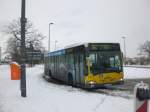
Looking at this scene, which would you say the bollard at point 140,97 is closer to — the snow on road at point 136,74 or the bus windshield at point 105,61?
the bus windshield at point 105,61

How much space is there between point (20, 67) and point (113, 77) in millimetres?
6046

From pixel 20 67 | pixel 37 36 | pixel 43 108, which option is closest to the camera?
pixel 43 108

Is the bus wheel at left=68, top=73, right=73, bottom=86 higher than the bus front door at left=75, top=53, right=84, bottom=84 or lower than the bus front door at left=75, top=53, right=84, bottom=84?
lower

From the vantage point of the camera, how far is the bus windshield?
20766 millimetres

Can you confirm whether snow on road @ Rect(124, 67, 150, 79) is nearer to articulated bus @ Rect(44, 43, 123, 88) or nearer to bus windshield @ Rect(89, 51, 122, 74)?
articulated bus @ Rect(44, 43, 123, 88)

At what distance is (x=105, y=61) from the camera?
2092 cm

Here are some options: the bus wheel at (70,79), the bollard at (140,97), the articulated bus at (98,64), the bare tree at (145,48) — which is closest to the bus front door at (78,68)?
the articulated bus at (98,64)

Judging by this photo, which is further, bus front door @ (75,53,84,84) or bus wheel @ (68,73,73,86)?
bus wheel @ (68,73,73,86)

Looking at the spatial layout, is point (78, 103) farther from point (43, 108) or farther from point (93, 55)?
point (93, 55)

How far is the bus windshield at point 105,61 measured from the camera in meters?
20.8

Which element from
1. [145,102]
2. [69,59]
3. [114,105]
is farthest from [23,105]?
[69,59]

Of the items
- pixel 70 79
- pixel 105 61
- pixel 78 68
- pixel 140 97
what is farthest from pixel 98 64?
pixel 140 97

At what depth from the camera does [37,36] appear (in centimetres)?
8788

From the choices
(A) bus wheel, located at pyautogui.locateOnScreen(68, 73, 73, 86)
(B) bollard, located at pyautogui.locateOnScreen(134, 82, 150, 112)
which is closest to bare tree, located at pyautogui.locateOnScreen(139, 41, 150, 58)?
(A) bus wheel, located at pyautogui.locateOnScreen(68, 73, 73, 86)
